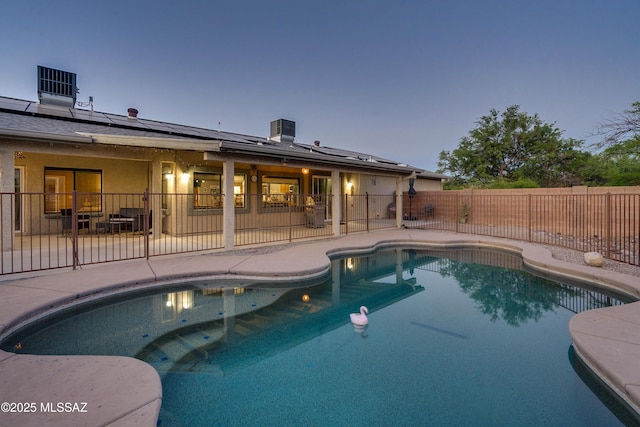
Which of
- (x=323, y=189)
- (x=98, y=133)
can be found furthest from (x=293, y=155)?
(x=323, y=189)

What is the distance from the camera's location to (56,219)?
31.1ft

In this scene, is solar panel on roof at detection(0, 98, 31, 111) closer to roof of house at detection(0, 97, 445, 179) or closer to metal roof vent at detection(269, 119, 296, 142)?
roof of house at detection(0, 97, 445, 179)

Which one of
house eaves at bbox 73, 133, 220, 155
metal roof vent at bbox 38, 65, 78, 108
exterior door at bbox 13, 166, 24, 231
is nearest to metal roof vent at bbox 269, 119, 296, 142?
metal roof vent at bbox 38, 65, 78, 108

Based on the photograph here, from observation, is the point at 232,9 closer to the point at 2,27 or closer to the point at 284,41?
the point at 284,41

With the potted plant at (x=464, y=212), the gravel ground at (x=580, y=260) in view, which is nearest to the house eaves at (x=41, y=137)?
the gravel ground at (x=580, y=260)

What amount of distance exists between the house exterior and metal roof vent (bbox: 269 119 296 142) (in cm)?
377

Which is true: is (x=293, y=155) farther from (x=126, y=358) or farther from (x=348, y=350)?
(x=126, y=358)

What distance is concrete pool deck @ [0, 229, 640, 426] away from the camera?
198 centimetres

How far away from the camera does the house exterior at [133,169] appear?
7023 mm

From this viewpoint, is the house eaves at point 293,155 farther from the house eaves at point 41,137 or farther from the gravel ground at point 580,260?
the gravel ground at point 580,260

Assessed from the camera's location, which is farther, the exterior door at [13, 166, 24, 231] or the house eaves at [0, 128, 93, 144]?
the exterior door at [13, 166, 24, 231]

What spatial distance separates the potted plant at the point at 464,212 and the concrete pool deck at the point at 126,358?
6826 mm

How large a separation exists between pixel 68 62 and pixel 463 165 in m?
23.6

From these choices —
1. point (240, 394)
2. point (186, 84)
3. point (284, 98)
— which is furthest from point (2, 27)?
point (240, 394)
